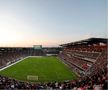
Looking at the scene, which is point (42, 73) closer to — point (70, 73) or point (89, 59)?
point (70, 73)

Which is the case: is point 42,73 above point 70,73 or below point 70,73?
below

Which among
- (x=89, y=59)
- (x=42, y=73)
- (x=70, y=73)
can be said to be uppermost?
(x=89, y=59)

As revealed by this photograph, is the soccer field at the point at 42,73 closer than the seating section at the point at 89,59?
No

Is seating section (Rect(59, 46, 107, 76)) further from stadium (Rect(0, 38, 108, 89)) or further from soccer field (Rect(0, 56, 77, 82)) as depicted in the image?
soccer field (Rect(0, 56, 77, 82))

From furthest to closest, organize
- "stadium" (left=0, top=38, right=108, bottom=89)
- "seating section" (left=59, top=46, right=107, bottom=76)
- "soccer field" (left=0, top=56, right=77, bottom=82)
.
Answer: "soccer field" (left=0, top=56, right=77, bottom=82) < "seating section" (left=59, top=46, right=107, bottom=76) < "stadium" (left=0, top=38, right=108, bottom=89)

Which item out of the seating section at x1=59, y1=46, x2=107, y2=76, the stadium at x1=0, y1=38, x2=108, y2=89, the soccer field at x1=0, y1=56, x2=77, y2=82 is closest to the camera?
the stadium at x1=0, y1=38, x2=108, y2=89

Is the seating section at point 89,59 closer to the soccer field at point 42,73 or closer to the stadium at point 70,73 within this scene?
the stadium at point 70,73

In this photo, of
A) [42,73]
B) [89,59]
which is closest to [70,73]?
[42,73]

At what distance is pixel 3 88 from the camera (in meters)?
15.5

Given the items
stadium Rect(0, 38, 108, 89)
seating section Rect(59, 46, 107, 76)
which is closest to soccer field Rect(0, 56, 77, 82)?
stadium Rect(0, 38, 108, 89)

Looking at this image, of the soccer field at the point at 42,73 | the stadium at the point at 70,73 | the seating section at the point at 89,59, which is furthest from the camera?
the soccer field at the point at 42,73

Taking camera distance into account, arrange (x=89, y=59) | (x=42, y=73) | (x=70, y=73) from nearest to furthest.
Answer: (x=89, y=59)
(x=70, y=73)
(x=42, y=73)

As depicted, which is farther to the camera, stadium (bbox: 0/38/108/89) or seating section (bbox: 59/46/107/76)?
seating section (bbox: 59/46/107/76)

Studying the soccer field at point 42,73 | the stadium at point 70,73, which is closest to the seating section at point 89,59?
the stadium at point 70,73
